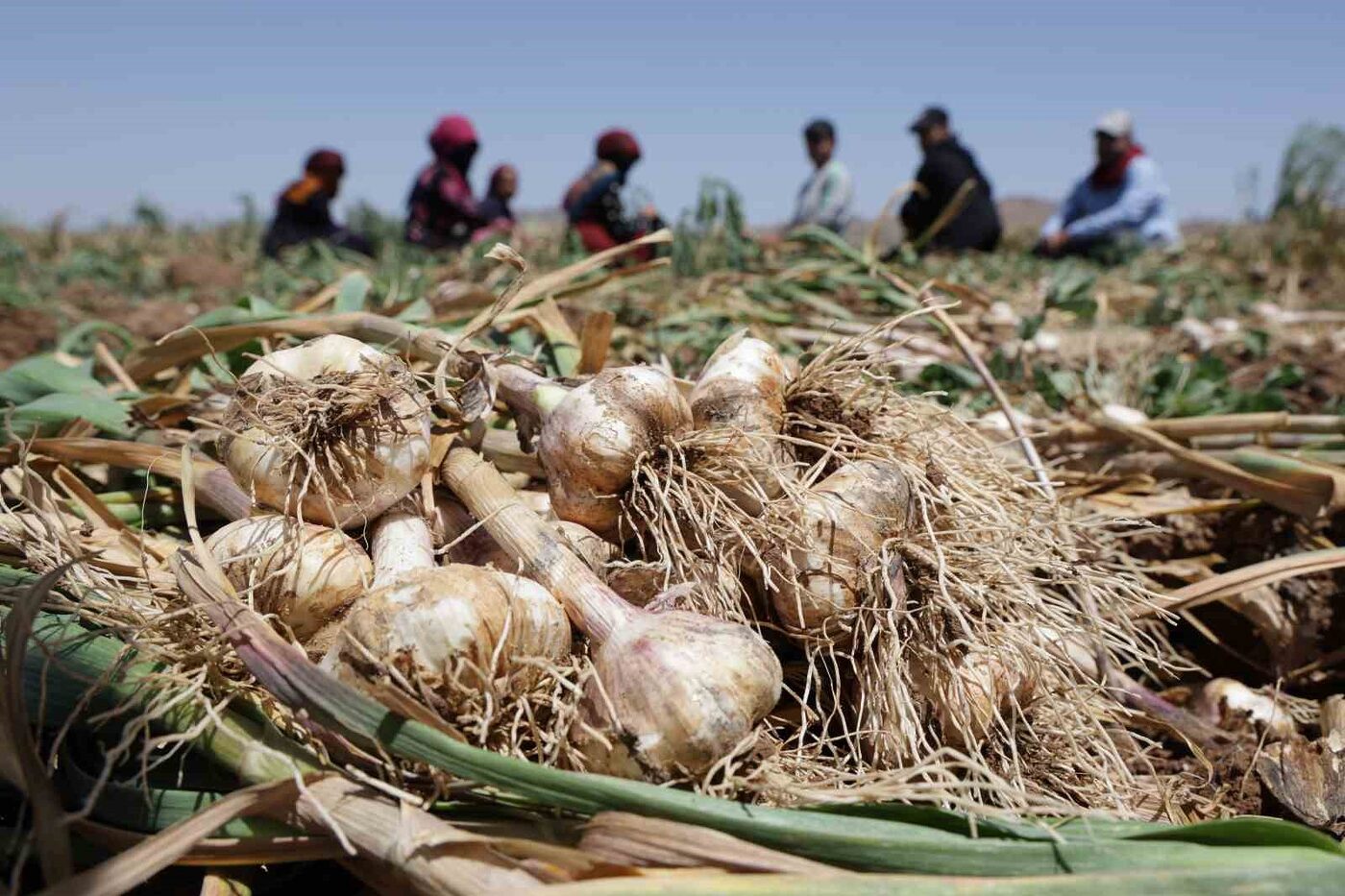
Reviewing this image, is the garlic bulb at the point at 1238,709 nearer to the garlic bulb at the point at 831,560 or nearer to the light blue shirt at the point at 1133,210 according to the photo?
the garlic bulb at the point at 831,560

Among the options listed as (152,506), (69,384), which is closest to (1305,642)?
(152,506)

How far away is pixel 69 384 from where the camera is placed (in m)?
1.82

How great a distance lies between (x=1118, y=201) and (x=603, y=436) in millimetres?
8315

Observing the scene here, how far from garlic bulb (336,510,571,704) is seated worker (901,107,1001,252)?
275 inches

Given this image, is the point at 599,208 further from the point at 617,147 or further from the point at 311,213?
the point at 311,213

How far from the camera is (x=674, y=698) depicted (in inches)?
37.6

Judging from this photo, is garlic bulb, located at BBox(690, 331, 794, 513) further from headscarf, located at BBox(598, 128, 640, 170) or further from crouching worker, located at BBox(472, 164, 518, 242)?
crouching worker, located at BBox(472, 164, 518, 242)

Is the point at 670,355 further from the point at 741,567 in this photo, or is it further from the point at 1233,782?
the point at 1233,782

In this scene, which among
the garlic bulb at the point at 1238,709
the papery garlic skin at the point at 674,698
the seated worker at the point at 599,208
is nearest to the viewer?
the papery garlic skin at the point at 674,698

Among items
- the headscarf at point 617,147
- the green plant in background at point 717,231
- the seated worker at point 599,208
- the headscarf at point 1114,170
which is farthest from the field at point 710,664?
the headscarf at point 1114,170

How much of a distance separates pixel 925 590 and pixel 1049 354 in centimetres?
229

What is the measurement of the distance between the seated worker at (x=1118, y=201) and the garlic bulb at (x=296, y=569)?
779 cm

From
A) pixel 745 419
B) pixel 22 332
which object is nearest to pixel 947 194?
pixel 22 332

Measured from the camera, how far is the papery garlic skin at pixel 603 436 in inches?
47.6
